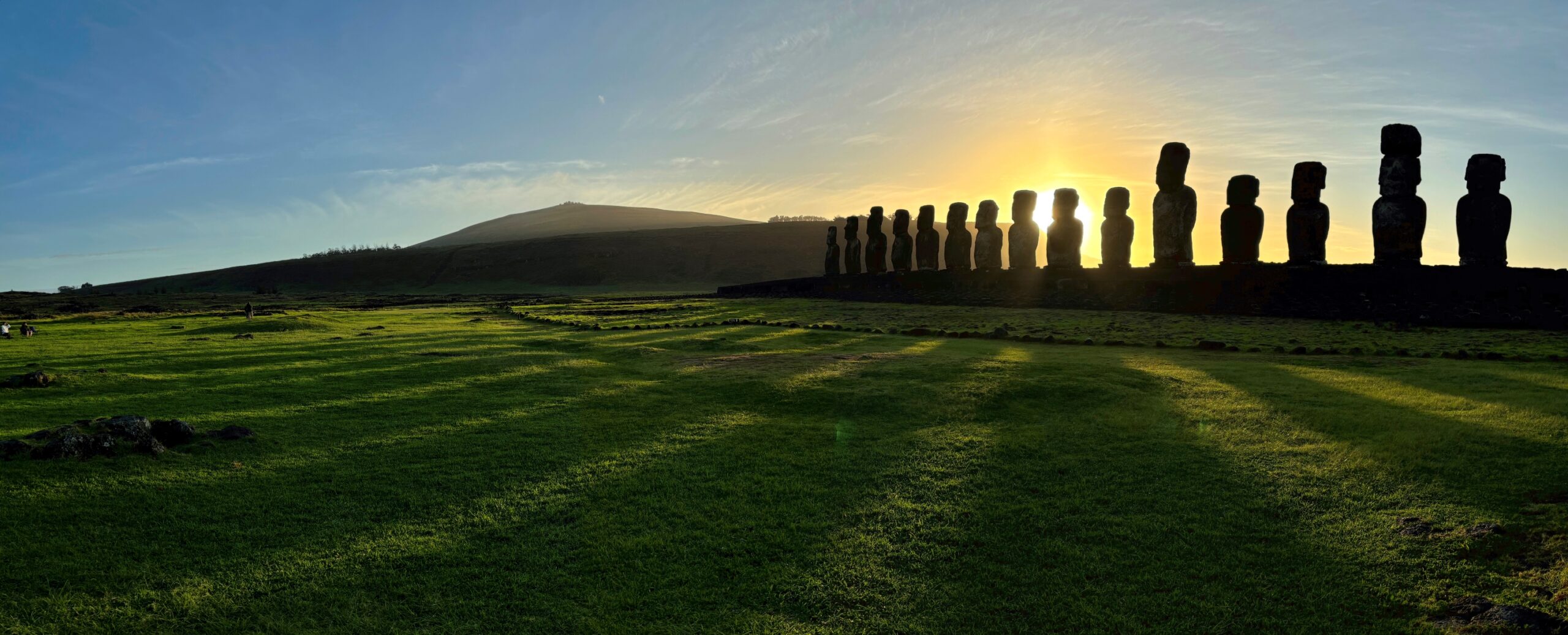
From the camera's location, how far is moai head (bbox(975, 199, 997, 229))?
35594 millimetres

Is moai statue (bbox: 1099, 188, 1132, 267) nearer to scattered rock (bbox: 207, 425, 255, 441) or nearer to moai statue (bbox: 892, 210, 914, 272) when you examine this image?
moai statue (bbox: 892, 210, 914, 272)

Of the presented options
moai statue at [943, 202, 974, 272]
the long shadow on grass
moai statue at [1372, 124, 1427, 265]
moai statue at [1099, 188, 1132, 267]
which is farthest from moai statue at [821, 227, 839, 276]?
the long shadow on grass

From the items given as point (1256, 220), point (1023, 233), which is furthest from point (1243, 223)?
point (1023, 233)

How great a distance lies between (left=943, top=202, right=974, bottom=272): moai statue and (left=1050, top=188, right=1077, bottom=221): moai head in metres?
6.58

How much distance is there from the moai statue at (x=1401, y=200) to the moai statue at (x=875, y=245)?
26229mm

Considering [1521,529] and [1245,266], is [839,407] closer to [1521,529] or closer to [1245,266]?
[1521,529]

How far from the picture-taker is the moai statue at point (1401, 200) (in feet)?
69.4

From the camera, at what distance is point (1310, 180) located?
2266cm

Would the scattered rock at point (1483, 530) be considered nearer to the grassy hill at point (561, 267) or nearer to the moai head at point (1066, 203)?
the moai head at point (1066, 203)

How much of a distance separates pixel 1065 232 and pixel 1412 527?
27.4m

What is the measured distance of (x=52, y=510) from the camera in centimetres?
555

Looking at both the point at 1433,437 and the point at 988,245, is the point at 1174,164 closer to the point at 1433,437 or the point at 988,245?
the point at 988,245

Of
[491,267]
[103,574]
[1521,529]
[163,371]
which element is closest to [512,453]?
[103,574]

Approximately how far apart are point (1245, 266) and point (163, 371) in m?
25.7
